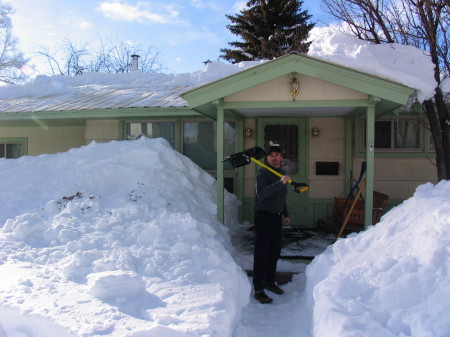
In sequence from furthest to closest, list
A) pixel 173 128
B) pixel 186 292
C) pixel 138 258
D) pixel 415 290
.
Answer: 1. pixel 173 128
2. pixel 138 258
3. pixel 186 292
4. pixel 415 290

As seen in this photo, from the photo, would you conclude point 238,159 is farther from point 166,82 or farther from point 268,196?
point 166,82

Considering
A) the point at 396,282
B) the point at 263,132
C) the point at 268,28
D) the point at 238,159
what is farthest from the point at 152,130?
the point at 268,28

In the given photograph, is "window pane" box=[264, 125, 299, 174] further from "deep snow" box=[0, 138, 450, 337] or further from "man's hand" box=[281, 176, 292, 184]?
"man's hand" box=[281, 176, 292, 184]

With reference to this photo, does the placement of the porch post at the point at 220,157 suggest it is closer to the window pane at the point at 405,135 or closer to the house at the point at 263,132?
the house at the point at 263,132

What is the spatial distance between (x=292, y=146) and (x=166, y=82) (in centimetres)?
450

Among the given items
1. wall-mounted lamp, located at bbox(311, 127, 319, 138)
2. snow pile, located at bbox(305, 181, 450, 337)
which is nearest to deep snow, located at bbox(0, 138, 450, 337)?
snow pile, located at bbox(305, 181, 450, 337)

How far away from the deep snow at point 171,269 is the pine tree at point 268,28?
601 inches

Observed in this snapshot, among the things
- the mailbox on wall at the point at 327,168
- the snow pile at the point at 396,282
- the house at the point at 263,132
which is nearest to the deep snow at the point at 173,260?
the snow pile at the point at 396,282

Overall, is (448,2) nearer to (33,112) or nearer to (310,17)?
(33,112)

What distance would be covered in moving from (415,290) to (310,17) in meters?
20.5

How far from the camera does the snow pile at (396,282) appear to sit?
9.01 ft

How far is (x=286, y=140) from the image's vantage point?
307 inches

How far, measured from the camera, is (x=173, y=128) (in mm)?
8344

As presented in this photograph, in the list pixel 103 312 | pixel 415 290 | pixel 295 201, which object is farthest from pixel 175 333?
pixel 295 201
